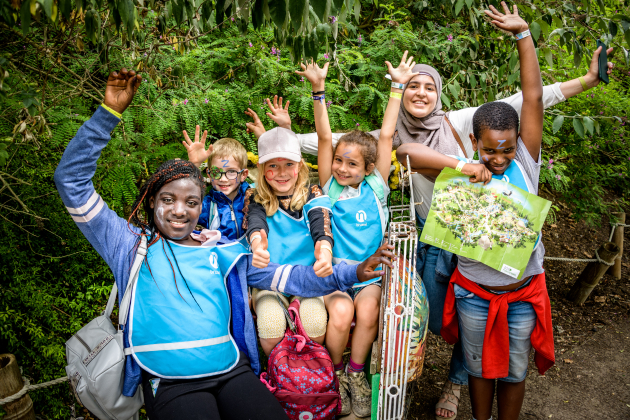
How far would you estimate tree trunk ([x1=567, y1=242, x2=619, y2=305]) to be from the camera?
15.9ft

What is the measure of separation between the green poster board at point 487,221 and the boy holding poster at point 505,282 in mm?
82

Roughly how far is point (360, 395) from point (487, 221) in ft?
4.15

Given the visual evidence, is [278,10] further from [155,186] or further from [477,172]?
[477,172]

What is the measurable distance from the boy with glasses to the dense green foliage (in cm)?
64

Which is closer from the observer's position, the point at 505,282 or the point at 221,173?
the point at 505,282

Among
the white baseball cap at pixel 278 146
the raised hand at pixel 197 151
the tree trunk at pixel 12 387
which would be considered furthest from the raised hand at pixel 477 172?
the tree trunk at pixel 12 387

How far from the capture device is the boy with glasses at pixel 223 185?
2.92 meters

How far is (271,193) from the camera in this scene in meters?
2.88

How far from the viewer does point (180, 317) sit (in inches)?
88.7

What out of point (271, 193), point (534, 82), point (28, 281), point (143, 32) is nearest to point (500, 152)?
point (534, 82)

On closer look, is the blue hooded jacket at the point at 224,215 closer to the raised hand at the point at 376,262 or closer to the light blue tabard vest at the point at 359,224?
the light blue tabard vest at the point at 359,224

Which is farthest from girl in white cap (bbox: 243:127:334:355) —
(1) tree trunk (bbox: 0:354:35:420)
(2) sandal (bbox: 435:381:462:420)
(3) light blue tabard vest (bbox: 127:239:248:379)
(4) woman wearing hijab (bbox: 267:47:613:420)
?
(1) tree trunk (bbox: 0:354:35:420)

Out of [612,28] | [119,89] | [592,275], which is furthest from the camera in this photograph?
[592,275]

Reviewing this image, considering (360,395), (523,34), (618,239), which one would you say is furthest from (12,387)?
(618,239)
